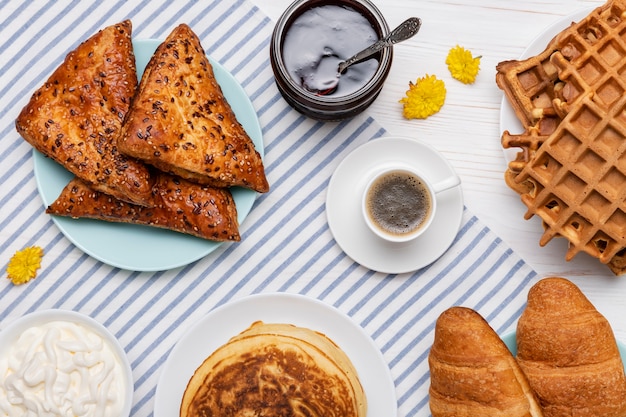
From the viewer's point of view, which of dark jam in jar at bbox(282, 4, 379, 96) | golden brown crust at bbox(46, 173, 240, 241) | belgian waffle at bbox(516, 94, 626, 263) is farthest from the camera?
golden brown crust at bbox(46, 173, 240, 241)

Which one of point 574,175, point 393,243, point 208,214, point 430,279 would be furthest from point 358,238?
point 574,175

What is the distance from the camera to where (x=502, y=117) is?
8.73 ft

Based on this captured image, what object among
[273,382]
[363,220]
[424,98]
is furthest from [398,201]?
[273,382]

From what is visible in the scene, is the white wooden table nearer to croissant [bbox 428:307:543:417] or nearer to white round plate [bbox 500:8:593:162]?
white round plate [bbox 500:8:593:162]

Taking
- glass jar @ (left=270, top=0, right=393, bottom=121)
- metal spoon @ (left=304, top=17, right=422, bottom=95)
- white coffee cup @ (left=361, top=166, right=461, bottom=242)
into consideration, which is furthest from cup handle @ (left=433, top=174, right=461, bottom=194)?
metal spoon @ (left=304, top=17, right=422, bottom=95)

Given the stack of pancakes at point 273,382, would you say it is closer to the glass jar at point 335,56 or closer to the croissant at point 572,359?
the croissant at point 572,359

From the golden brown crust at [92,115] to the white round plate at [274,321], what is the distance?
0.48m

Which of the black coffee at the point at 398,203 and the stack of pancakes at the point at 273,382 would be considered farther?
the black coffee at the point at 398,203

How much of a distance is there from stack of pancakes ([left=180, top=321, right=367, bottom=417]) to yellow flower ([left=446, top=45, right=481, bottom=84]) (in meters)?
1.06

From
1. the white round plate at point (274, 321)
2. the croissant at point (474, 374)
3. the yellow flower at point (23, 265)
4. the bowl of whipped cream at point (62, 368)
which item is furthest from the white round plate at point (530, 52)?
the yellow flower at point (23, 265)

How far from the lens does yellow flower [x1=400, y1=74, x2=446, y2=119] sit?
2717mm

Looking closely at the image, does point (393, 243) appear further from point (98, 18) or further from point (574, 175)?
point (98, 18)

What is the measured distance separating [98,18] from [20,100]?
395 millimetres

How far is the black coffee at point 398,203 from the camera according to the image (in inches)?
104
